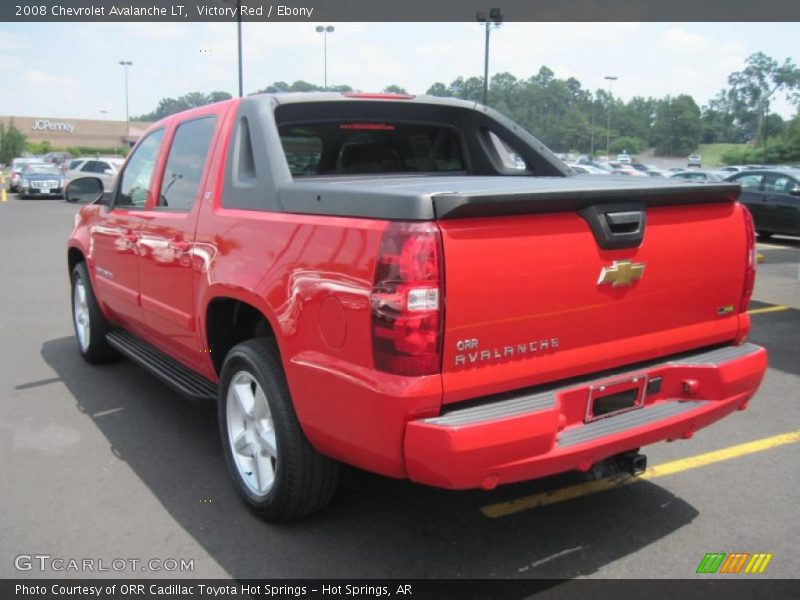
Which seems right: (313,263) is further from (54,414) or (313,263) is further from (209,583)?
(54,414)

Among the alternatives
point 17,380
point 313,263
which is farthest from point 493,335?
point 17,380

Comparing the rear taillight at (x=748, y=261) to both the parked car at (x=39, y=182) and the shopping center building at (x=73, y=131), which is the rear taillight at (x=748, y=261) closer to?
the parked car at (x=39, y=182)

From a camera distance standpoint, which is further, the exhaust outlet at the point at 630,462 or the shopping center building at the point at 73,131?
the shopping center building at the point at 73,131

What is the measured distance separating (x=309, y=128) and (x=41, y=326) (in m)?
4.64

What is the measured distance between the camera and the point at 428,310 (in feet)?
7.70

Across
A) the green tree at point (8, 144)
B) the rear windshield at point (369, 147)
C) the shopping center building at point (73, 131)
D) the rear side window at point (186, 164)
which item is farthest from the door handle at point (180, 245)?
the shopping center building at point (73, 131)

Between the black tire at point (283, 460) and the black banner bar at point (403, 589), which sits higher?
the black tire at point (283, 460)

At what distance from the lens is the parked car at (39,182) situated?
27.9 meters

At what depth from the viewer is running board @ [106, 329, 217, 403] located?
3768mm

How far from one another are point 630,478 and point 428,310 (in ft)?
6.45

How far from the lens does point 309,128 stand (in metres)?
3.93

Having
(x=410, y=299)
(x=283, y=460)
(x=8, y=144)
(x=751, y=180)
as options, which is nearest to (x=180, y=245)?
(x=283, y=460)

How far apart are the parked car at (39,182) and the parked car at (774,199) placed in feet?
80.2
